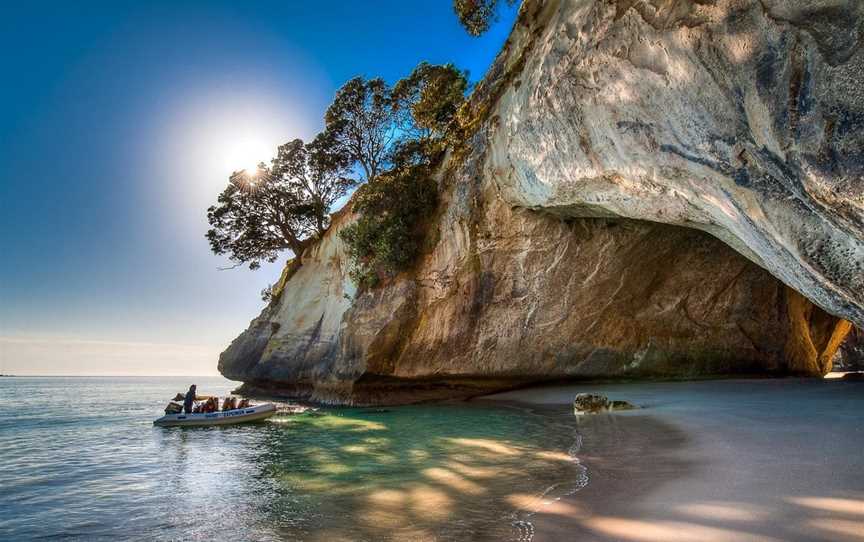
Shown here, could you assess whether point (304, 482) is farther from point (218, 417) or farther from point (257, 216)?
point (257, 216)

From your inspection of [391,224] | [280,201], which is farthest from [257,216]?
[391,224]

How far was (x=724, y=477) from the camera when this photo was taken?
5.84 m

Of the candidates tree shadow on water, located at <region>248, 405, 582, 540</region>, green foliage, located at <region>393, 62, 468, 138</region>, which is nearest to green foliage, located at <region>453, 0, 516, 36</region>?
green foliage, located at <region>393, 62, 468, 138</region>

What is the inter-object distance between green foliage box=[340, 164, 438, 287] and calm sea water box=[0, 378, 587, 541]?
7.39m

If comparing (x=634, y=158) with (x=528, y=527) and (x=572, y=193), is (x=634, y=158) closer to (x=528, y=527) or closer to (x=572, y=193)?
(x=572, y=193)

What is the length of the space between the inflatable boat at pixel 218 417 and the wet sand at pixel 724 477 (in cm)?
1211

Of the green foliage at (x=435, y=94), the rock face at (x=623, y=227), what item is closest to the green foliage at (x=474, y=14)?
the rock face at (x=623, y=227)

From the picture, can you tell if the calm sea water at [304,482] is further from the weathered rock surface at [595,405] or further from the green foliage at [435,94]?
the green foliage at [435,94]

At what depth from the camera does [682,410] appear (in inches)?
465

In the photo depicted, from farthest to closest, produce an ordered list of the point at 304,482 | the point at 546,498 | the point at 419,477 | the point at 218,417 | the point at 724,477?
the point at 218,417 → the point at 304,482 → the point at 419,477 → the point at 546,498 → the point at 724,477

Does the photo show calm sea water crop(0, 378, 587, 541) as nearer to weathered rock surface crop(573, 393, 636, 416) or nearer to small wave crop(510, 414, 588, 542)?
small wave crop(510, 414, 588, 542)

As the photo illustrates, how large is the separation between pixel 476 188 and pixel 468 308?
4830 mm

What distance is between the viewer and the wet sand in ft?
14.5

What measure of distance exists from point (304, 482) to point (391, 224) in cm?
1346
